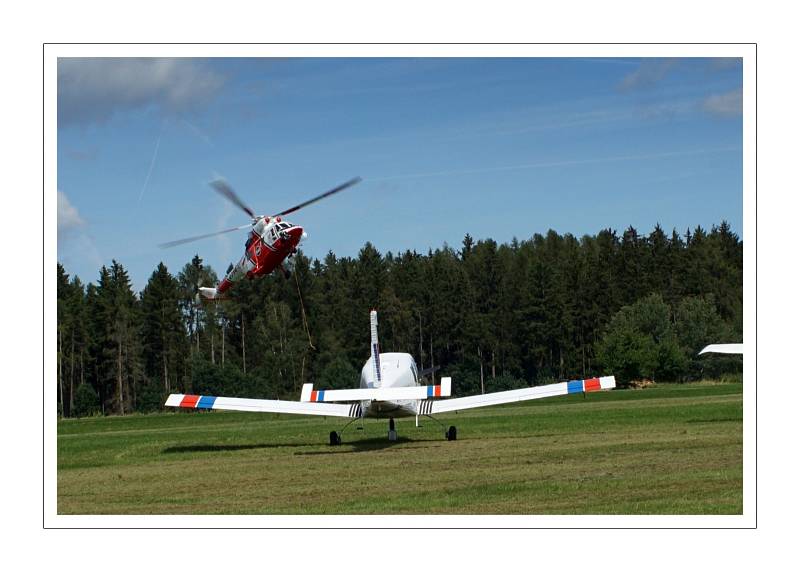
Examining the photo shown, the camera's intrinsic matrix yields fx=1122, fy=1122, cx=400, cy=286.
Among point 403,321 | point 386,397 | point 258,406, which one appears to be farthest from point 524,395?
point 403,321

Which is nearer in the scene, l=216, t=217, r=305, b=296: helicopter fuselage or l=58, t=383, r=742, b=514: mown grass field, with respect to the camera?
l=58, t=383, r=742, b=514: mown grass field

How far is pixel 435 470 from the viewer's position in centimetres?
1945

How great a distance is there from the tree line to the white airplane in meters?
37.1

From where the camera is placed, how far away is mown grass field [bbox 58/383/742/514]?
51.5ft

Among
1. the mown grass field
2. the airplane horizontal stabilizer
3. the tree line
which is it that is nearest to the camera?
the mown grass field

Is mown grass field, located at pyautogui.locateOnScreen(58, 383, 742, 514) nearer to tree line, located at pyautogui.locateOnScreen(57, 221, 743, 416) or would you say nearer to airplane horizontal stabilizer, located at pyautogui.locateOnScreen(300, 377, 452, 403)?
airplane horizontal stabilizer, located at pyautogui.locateOnScreen(300, 377, 452, 403)

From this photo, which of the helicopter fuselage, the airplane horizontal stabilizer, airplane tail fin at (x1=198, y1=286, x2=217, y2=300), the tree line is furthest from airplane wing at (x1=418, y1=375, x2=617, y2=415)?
the tree line

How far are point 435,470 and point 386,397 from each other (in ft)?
14.3

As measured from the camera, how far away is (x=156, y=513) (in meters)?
15.7

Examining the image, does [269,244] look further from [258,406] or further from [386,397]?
[386,397]

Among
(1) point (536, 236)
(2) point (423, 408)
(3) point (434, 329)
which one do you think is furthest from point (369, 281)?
(2) point (423, 408)

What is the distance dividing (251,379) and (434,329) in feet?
61.7

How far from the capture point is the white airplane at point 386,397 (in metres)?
23.5
